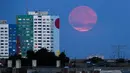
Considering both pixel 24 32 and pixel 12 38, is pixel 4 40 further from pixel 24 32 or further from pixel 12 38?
pixel 24 32

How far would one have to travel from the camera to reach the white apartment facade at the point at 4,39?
162 meters

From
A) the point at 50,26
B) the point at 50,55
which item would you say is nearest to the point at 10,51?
the point at 50,26

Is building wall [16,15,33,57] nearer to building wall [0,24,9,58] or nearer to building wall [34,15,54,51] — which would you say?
building wall [34,15,54,51]

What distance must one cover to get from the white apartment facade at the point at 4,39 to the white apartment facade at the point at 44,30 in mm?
10251

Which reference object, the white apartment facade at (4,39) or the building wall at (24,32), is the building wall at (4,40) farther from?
the building wall at (24,32)

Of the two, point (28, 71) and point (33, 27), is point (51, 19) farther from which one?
point (28, 71)

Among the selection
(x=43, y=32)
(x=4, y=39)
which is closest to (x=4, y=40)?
(x=4, y=39)

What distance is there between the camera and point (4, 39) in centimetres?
16688

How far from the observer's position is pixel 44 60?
76.0m

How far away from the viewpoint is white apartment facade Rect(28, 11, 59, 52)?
158125 mm

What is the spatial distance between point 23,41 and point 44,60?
85.6 metres

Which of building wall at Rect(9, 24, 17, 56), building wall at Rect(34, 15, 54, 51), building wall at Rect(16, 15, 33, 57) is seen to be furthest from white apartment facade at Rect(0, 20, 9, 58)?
building wall at Rect(34, 15, 54, 51)

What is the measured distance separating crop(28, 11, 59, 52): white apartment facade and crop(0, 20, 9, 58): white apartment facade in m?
10.3

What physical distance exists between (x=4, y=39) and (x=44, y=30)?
15.0m
